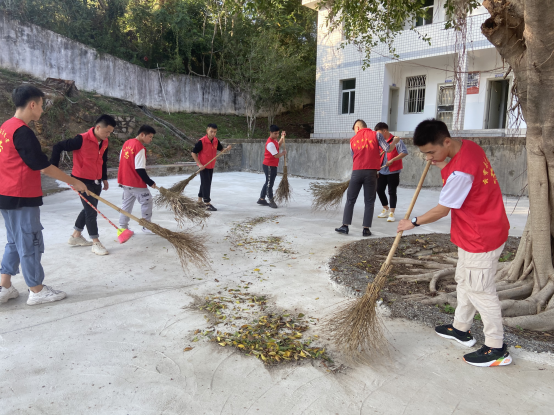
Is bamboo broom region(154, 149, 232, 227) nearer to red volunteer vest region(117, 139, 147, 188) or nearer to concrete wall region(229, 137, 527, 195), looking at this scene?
red volunteer vest region(117, 139, 147, 188)

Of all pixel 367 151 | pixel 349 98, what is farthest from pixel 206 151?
pixel 349 98

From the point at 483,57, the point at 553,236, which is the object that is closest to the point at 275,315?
the point at 553,236

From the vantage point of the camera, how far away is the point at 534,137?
11.0 ft

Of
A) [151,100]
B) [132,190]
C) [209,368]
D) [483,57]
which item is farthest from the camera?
[151,100]

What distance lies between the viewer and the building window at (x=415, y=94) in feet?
49.4

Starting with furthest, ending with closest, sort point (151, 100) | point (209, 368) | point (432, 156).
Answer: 1. point (151, 100)
2. point (432, 156)
3. point (209, 368)

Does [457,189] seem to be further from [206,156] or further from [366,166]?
[206,156]

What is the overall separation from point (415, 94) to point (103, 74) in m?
12.8

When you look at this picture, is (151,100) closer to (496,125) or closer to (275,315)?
(496,125)

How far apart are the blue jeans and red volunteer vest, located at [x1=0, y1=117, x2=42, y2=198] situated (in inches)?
6.6

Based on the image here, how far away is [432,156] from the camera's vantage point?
8.70 feet

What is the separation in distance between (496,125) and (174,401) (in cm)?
1544

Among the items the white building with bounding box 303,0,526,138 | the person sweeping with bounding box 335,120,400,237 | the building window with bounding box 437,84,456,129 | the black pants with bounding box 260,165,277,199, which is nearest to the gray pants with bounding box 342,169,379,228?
the person sweeping with bounding box 335,120,400,237

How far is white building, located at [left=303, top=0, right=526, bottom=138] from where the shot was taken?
13.2 meters
